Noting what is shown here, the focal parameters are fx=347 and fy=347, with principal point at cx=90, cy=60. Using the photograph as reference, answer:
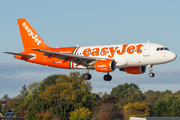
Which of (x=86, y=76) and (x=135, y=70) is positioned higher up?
(x=135, y=70)

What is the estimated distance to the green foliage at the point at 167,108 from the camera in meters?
104

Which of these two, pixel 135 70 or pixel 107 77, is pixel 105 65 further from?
pixel 135 70

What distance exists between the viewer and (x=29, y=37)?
202ft

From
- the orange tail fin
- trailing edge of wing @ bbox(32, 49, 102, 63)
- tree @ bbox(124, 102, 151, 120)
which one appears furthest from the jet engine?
tree @ bbox(124, 102, 151, 120)

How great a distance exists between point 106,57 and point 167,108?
59679 mm

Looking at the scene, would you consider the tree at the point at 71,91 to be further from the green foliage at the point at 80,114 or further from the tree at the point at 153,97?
the tree at the point at 153,97

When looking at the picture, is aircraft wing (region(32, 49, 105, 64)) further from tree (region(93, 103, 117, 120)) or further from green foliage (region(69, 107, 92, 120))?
tree (region(93, 103, 117, 120))

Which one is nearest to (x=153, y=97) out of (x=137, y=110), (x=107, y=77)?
(x=137, y=110)

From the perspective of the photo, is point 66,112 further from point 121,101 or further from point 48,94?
point 121,101

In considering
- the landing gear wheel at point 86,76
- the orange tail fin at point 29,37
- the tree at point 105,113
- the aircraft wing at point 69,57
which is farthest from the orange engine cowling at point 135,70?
the tree at point 105,113

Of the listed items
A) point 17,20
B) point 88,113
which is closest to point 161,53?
point 17,20

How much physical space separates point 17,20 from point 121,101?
9370 centimetres

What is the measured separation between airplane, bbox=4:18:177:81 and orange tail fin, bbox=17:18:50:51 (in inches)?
42.2

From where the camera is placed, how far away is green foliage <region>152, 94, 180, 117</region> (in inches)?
4088
